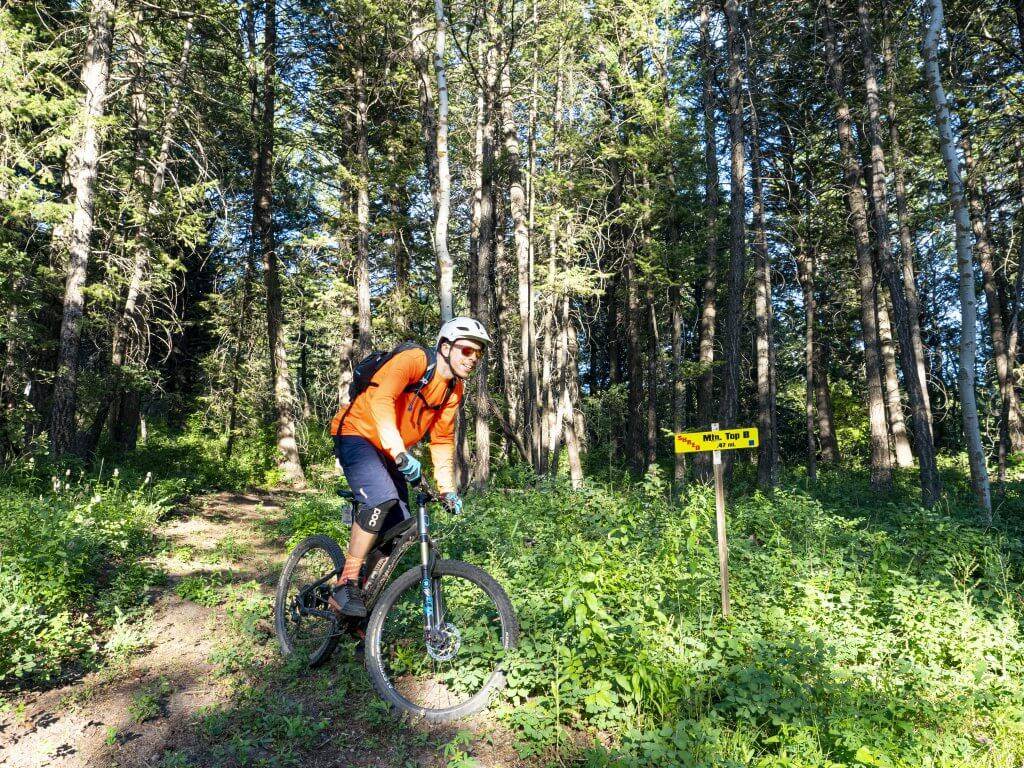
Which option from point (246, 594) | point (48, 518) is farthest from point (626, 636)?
point (48, 518)

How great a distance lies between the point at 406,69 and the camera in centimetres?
1343

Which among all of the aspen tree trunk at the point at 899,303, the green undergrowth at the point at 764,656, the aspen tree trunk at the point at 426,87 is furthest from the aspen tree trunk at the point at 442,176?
the aspen tree trunk at the point at 899,303

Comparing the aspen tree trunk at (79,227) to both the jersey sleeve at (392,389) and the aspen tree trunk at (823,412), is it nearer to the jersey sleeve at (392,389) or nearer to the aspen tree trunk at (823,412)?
the jersey sleeve at (392,389)

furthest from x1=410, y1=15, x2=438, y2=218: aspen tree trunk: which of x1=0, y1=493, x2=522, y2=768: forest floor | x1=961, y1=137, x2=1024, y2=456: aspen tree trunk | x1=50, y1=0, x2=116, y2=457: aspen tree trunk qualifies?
x1=961, y1=137, x2=1024, y2=456: aspen tree trunk

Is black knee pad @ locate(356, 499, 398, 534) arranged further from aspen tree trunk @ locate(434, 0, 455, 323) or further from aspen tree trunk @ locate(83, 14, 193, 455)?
aspen tree trunk @ locate(83, 14, 193, 455)

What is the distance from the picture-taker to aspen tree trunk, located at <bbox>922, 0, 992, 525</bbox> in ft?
25.7

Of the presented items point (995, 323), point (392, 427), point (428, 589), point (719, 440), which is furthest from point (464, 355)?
point (995, 323)

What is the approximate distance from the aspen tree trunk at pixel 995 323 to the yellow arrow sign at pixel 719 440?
583 inches

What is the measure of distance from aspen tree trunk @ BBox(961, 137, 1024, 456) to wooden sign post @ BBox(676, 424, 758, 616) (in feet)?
48.6

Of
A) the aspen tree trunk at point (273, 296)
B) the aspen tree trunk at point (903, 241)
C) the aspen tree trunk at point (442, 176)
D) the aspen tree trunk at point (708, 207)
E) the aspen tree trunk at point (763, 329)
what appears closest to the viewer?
the aspen tree trunk at point (442, 176)

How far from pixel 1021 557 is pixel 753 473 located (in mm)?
13250

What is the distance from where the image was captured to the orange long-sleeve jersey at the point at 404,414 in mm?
3848

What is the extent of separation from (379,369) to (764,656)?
10.4ft

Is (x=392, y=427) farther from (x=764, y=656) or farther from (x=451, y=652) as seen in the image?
(x=764, y=656)
